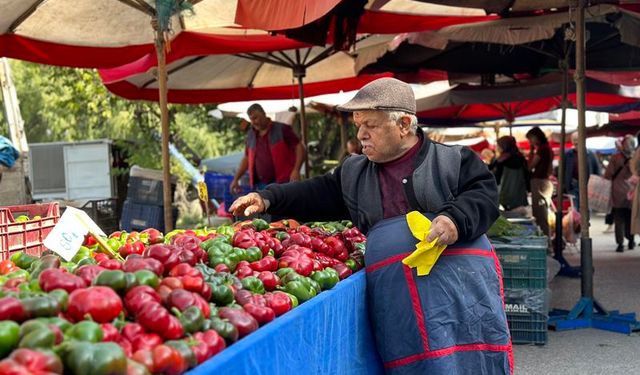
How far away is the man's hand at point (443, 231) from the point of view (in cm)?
364

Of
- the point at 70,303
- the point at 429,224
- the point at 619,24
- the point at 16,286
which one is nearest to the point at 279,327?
the point at 70,303

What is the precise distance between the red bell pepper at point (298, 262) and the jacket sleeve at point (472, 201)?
69cm

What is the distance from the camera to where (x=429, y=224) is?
3789mm

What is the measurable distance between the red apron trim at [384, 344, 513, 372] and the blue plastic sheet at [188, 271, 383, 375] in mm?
164

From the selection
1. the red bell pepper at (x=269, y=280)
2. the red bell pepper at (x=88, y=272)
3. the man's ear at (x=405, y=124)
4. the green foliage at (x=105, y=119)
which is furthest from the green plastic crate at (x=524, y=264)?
the green foliage at (x=105, y=119)

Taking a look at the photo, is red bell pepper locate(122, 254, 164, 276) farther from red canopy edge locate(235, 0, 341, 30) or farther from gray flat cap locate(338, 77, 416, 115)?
red canopy edge locate(235, 0, 341, 30)

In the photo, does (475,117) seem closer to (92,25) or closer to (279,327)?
(92,25)

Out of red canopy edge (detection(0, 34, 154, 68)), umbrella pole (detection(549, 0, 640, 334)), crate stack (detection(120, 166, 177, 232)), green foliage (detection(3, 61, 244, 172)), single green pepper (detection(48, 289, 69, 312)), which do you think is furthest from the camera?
green foliage (detection(3, 61, 244, 172))

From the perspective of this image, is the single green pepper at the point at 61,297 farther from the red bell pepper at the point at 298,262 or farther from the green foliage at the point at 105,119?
the green foliage at the point at 105,119

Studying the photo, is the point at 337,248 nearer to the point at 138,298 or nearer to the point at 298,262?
the point at 298,262

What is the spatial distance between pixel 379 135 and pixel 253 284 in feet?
3.67

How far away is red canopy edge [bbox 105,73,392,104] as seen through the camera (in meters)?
11.2

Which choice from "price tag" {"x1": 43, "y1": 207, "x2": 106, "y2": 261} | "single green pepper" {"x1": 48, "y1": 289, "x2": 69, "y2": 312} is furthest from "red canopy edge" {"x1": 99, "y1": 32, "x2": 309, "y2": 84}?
"single green pepper" {"x1": 48, "y1": 289, "x2": 69, "y2": 312}

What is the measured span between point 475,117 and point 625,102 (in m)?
3.94
